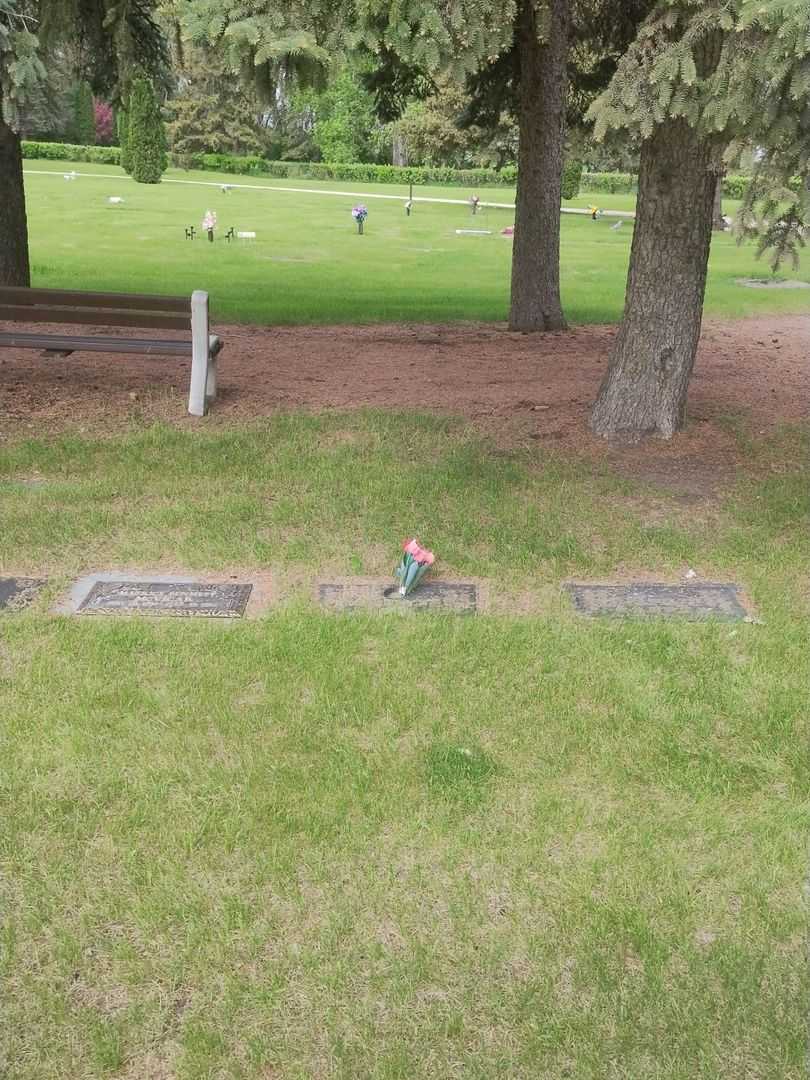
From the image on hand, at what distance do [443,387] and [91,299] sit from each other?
2950mm

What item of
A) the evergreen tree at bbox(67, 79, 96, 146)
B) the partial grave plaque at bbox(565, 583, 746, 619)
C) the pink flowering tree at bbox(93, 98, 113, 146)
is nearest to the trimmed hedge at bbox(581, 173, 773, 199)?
the evergreen tree at bbox(67, 79, 96, 146)

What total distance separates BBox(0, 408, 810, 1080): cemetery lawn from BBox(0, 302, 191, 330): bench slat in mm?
2423

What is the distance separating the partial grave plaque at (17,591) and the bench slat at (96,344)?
308cm

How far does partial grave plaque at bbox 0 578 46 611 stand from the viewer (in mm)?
4639

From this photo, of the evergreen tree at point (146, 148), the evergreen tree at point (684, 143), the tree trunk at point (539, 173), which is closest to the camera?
the evergreen tree at point (684, 143)

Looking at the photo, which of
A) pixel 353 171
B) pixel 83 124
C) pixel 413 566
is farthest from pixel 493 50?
pixel 83 124

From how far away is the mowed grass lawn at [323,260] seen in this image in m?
14.8

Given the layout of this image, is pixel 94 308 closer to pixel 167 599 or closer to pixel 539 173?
pixel 167 599

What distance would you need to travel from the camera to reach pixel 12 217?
10859 mm

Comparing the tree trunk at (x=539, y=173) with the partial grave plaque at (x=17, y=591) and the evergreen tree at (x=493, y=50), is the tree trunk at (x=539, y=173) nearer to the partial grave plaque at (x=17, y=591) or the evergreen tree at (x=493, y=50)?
the evergreen tree at (x=493, y=50)

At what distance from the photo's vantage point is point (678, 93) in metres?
5.12

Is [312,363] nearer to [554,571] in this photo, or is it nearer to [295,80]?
[295,80]

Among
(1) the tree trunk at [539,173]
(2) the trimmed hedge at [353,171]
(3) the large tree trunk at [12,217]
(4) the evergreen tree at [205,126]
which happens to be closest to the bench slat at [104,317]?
(3) the large tree trunk at [12,217]

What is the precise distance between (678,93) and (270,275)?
14.1 metres
